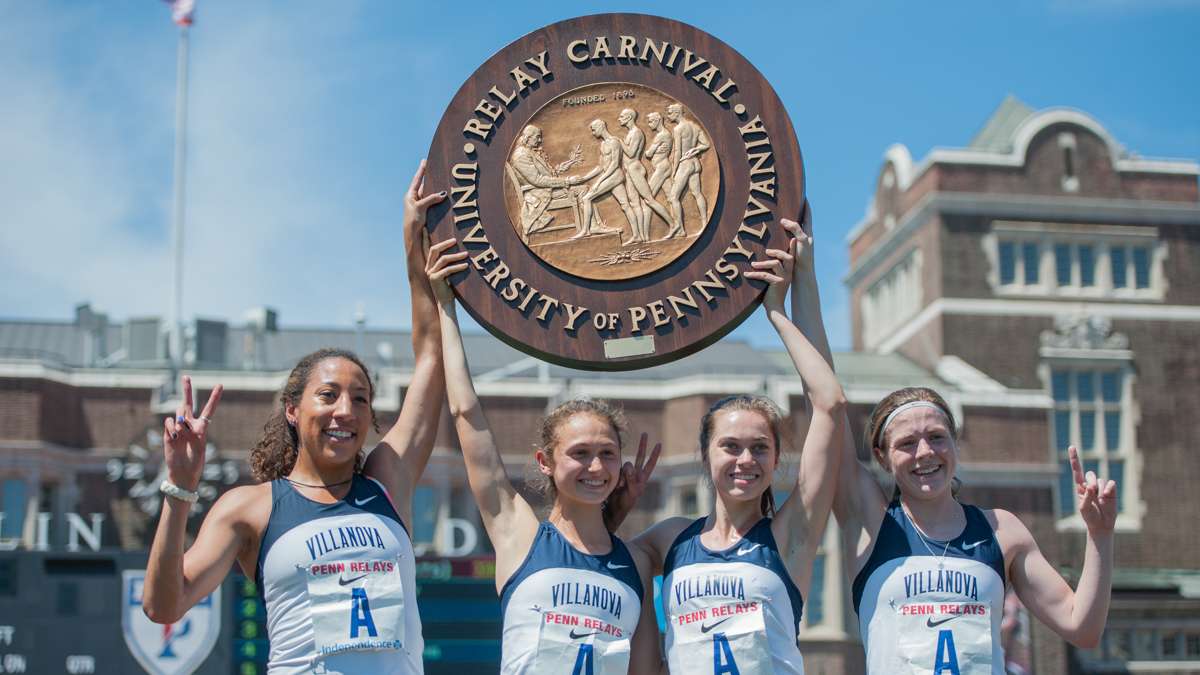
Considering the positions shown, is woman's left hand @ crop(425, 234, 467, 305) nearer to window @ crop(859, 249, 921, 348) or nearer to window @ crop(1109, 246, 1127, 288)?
window @ crop(859, 249, 921, 348)

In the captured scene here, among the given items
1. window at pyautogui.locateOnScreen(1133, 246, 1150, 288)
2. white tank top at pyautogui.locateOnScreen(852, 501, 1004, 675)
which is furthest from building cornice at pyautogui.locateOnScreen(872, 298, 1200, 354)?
white tank top at pyautogui.locateOnScreen(852, 501, 1004, 675)

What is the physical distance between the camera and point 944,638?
178 inches

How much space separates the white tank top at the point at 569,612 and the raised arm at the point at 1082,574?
117 centimetres

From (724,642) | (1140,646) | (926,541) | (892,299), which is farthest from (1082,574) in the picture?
(892,299)

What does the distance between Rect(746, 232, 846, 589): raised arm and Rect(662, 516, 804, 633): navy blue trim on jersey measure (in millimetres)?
35

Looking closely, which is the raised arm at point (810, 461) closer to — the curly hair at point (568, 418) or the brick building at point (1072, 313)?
the curly hair at point (568, 418)

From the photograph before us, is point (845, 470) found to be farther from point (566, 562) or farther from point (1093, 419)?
point (1093, 419)

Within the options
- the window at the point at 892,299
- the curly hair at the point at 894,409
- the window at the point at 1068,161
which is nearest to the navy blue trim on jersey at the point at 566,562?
the curly hair at the point at 894,409

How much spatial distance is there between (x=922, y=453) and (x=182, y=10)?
93.8ft

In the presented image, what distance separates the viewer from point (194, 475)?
4.21m

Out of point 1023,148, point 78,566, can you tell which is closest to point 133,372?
point 78,566

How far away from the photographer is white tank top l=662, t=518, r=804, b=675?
4.48 m

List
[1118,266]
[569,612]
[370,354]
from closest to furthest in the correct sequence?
1. [569,612]
2. [1118,266]
3. [370,354]

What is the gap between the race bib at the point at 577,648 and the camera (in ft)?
14.5
